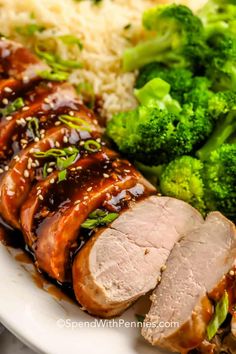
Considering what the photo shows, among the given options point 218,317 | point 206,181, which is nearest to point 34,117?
point 206,181

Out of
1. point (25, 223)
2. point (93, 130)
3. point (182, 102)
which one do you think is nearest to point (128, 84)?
point (182, 102)

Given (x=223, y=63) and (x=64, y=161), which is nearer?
(x=64, y=161)

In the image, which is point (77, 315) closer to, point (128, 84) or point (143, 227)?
point (143, 227)

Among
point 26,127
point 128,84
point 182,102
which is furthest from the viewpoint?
point 128,84

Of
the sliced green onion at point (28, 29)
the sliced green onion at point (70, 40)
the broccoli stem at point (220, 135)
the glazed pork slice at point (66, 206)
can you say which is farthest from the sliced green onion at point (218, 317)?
the sliced green onion at point (28, 29)

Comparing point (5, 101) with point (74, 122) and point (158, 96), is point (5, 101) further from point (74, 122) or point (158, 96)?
point (158, 96)
